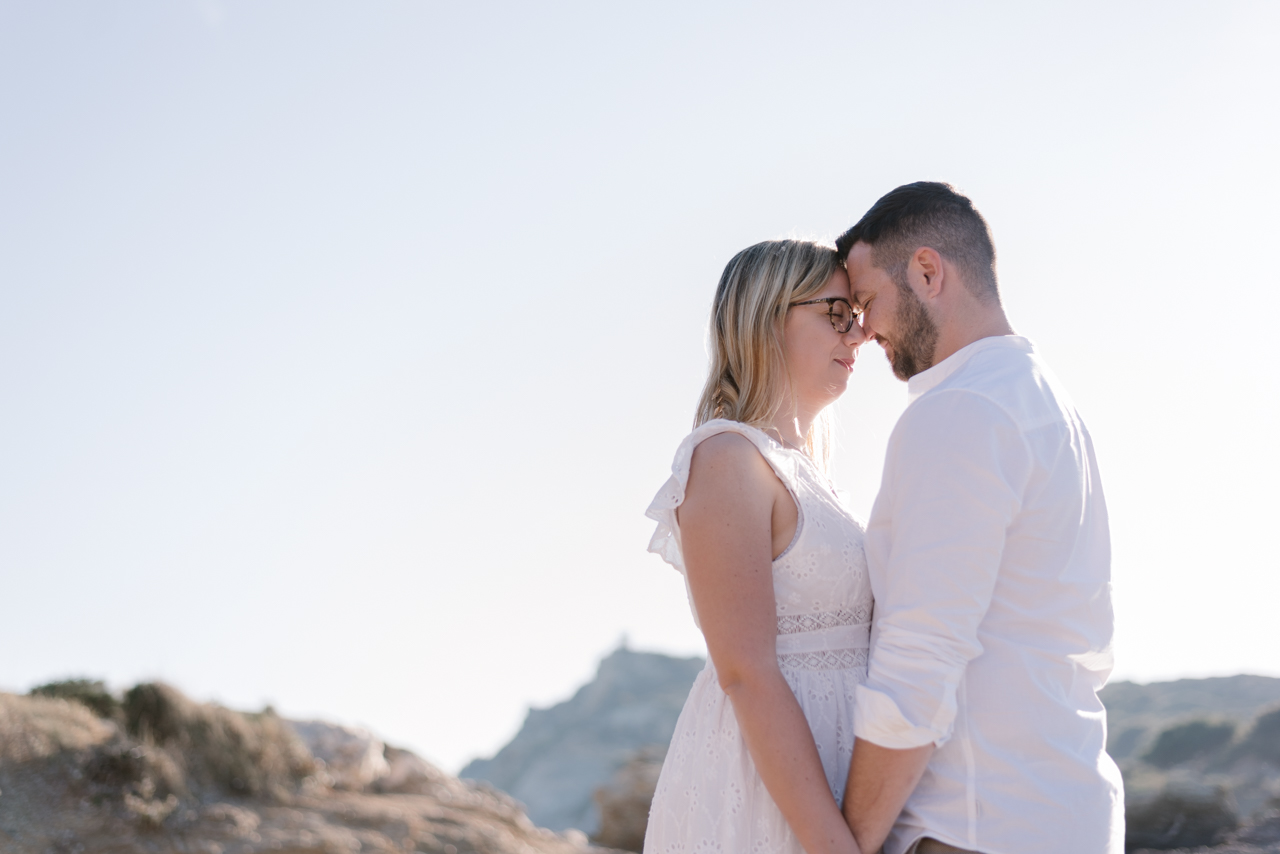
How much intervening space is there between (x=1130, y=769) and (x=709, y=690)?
54.1 feet

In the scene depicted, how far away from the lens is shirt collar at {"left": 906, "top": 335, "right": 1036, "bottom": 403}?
2.38 meters

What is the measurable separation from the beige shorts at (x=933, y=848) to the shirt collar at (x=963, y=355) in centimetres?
95

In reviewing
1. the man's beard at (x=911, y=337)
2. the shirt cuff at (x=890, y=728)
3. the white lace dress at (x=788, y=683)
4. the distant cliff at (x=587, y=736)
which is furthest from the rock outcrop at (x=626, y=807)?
the distant cliff at (x=587, y=736)

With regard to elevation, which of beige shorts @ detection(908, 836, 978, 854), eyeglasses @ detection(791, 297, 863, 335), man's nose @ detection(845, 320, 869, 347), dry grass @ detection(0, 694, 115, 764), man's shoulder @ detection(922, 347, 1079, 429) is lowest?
dry grass @ detection(0, 694, 115, 764)

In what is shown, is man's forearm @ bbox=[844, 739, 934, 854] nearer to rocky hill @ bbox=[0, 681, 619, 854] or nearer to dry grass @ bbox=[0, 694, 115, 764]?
rocky hill @ bbox=[0, 681, 619, 854]

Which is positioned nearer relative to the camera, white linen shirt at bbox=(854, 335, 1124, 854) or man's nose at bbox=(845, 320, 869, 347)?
white linen shirt at bbox=(854, 335, 1124, 854)

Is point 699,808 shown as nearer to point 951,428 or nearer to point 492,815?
point 951,428

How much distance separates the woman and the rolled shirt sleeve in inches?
12.2

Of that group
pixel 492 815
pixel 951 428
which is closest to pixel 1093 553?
pixel 951 428

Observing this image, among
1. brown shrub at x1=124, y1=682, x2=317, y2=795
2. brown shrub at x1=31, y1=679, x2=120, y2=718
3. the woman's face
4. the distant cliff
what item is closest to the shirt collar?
the woman's face

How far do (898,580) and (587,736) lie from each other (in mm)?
65238

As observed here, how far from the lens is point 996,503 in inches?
81.8

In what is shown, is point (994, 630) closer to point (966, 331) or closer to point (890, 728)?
point (890, 728)

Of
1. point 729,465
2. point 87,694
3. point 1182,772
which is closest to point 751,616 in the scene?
point 729,465
